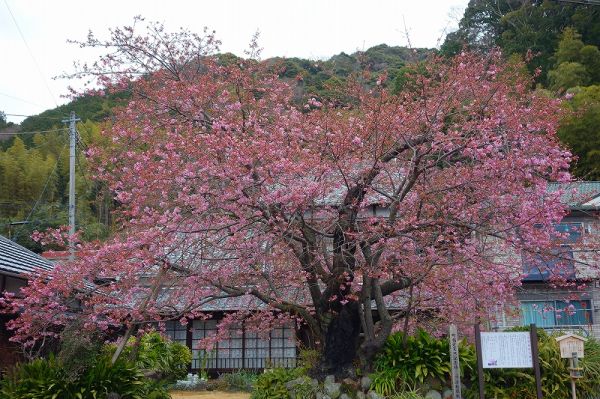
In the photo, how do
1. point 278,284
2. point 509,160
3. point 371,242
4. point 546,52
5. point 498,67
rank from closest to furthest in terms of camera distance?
1. point 509,160
2. point 371,242
3. point 498,67
4. point 278,284
5. point 546,52

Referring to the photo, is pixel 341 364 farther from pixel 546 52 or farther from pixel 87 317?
pixel 546 52

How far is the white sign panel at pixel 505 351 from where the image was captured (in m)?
8.52

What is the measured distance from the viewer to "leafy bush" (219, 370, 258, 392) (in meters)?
14.3

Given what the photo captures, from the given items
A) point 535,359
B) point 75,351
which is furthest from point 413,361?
point 75,351

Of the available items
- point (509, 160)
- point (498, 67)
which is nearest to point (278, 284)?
point (509, 160)

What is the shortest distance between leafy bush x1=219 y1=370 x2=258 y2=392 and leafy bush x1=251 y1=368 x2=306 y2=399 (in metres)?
4.48

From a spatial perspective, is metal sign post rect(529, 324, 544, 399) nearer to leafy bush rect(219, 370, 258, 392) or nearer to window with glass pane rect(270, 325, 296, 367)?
leafy bush rect(219, 370, 258, 392)

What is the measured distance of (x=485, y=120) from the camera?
8.08 m

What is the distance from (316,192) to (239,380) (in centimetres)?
820

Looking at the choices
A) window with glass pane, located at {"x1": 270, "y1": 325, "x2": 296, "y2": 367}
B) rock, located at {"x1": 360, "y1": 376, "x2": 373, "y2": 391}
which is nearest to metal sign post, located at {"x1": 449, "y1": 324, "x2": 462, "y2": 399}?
rock, located at {"x1": 360, "y1": 376, "x2": 373, "y2": 391}

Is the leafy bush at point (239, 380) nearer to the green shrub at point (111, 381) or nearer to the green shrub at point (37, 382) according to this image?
the green shrub at point (111, 381)

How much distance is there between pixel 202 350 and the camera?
1617 cm

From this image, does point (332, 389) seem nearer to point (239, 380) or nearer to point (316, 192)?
point (316, 192)

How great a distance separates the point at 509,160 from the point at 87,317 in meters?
6.21
